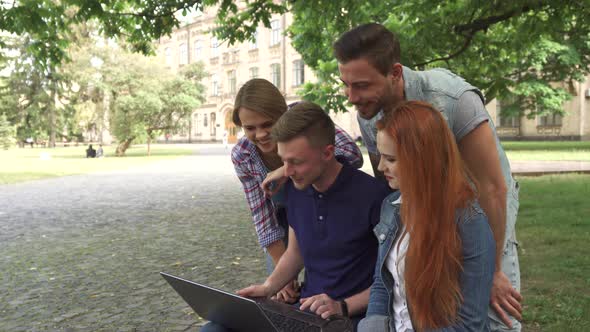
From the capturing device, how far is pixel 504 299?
1979 millimetres

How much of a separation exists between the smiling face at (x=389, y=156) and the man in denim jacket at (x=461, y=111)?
1.24 ft

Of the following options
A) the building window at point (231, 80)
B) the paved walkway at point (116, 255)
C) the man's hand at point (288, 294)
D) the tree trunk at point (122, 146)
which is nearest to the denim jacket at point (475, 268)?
the man's hand at point (288, 294)

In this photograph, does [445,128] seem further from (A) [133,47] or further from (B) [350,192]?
(A) [133,47]

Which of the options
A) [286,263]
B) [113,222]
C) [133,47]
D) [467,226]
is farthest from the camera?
[133,47]

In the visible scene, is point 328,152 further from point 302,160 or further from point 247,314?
point 247,314

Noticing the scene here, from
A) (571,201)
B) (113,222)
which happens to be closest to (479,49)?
(571,201)

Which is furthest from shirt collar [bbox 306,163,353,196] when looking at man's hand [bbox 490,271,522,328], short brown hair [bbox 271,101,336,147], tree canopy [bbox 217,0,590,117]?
tree canopy [bbox 217,0,590,117]

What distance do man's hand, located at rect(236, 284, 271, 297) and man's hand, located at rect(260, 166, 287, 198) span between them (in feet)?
1.51

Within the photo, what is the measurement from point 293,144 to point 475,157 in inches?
28.4

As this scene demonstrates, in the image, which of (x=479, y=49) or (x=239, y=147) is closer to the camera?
(x=239, y=147)

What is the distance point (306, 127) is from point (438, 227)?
2.60ft

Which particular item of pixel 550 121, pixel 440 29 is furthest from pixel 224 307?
pixel 550 121

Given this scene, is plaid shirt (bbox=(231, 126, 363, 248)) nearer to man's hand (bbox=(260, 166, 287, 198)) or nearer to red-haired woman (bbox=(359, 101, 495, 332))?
man's hand (bbox=(260, 166, 287, 198))

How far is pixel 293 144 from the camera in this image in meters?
2.31
